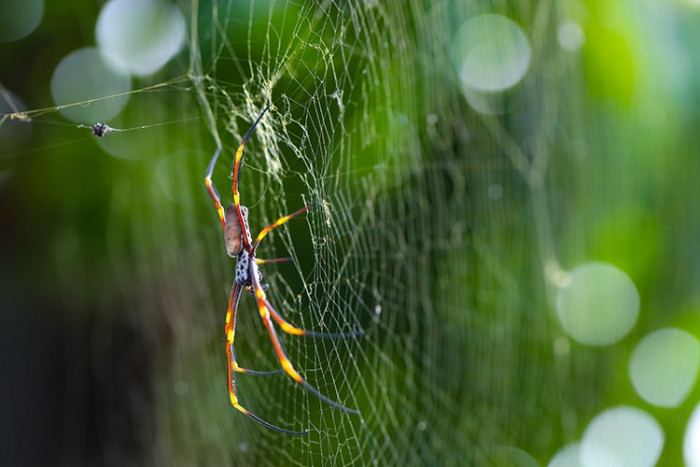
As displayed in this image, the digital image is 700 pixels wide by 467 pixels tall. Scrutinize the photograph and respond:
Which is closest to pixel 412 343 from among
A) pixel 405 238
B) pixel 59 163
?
pixel 405 238

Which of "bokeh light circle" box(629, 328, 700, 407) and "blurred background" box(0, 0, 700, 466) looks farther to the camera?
"bokeh light circle" box(629, 328, 700, 407)

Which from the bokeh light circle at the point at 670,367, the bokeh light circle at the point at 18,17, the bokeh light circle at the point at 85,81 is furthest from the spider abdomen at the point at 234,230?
the bokeh light circle at the point at 670,367

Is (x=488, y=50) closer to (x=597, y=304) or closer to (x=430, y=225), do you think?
(x=430, y=225)

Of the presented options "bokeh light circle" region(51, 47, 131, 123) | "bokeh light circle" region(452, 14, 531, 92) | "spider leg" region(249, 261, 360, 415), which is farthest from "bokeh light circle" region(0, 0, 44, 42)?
"spider leg" region(249, 261, 360, 415)

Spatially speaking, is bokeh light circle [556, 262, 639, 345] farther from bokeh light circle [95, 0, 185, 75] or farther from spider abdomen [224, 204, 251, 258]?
bokeh light circle [95, 0, 185, 75]

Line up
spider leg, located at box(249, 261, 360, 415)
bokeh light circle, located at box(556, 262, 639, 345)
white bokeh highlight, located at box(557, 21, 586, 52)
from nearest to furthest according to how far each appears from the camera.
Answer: spider leg, located at box(249, 261, 360, 415), white bokeh highlight, located at box(557, 21, 586, 52), bokeh light circle, located at box(556, 262, 639, 345)

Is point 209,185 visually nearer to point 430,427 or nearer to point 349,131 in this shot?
point 349,131
